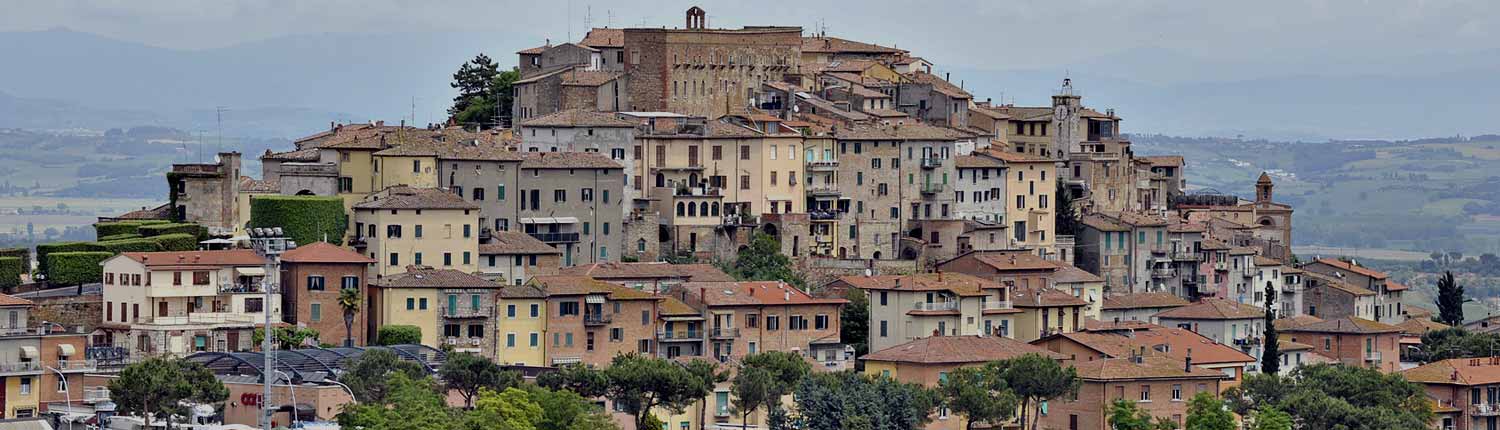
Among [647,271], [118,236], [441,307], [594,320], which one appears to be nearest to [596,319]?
[594,320]

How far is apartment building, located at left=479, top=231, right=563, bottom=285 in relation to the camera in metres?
86.6

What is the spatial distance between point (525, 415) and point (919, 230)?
3219 centimetres

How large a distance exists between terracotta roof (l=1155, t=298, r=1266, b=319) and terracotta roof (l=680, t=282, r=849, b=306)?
1415 centimetres

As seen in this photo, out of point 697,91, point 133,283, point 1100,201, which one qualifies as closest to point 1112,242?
point 1100,201

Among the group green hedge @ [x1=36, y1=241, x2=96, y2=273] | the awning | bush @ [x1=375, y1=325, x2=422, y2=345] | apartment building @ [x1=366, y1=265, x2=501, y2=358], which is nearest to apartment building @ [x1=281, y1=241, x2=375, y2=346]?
apartment building @ [x1=366, y1=265, x2=501, y2=358]

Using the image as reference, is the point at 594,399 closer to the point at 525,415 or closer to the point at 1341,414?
the point at 525,415

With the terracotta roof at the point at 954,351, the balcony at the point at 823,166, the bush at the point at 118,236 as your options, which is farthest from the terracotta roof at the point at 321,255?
the balcony at the point at 823,166

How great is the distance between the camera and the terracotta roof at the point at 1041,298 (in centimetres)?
9212

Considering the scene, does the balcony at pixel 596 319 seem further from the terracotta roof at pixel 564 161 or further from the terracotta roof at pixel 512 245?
the terracotta roof at pixel 564 161

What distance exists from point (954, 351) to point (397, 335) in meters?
15.8

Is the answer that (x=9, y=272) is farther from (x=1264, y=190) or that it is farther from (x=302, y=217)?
(x=1264, y=190)

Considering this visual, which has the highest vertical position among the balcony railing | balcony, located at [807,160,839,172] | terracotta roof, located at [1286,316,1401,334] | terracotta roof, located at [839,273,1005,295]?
balcony, located at [807,160,839,172]

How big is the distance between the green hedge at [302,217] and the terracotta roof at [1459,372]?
33002mm

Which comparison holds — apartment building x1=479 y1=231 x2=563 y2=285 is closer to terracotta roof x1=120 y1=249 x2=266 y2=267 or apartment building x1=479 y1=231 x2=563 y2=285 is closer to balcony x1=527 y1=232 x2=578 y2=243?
balcony x1=527 y1=232 x2=578 y2=243
